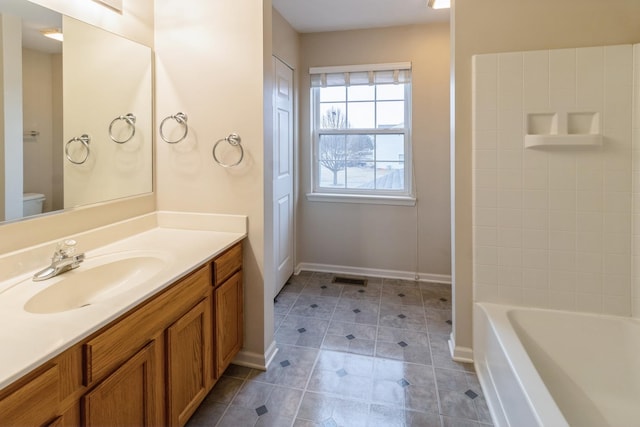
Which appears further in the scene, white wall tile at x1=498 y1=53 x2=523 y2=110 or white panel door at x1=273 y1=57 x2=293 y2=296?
white panel door at x1=273 y1=57 x2=293 y2=296

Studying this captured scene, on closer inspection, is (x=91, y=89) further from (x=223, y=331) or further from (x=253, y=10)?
(x=223, y=331)

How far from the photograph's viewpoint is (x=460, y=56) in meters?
2.04

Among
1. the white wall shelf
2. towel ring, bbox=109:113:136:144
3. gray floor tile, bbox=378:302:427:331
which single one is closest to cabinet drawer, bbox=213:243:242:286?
towel ring, bbox=109:113:136:144

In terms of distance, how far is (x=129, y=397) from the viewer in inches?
47.9

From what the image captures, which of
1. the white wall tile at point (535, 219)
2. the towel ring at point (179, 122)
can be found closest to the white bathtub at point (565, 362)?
the white wall tile at point (535, 219)

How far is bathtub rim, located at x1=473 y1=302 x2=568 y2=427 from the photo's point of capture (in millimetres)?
1216

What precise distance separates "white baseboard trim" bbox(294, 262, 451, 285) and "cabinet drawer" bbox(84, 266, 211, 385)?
2213mm

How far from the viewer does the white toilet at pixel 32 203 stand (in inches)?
55.7

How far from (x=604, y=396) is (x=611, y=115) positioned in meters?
1.42

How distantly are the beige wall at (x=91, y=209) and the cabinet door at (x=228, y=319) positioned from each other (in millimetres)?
706

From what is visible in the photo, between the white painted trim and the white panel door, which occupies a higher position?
the white painted trim

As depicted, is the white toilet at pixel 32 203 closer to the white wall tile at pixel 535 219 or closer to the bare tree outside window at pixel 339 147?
the white wall tile at pixel 535 219

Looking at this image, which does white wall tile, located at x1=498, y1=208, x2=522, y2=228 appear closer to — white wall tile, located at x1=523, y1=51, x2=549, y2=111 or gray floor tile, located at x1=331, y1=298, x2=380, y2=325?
white wall tile, located at x1=523, y1=51, x2=549, y2=111

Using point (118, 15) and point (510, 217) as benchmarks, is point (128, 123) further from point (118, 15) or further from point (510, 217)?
point (510, 217)
